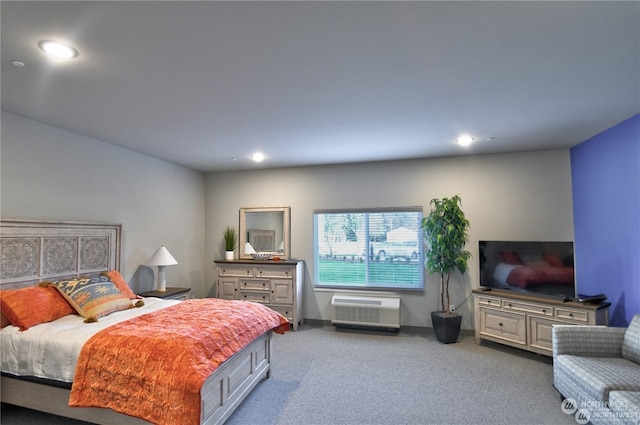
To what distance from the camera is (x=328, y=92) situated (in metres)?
2.53

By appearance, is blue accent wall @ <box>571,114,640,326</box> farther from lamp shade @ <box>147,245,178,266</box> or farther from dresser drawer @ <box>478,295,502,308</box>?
lamp shade @ <box>147,245,178,266</box>

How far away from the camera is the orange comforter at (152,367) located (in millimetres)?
1973

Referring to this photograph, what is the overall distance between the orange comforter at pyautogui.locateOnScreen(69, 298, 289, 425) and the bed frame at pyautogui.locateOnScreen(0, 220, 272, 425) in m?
0.15

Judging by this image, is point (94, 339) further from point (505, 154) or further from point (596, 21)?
point (505, 154)

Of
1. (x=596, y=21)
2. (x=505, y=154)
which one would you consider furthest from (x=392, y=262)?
(x=596, y=21)

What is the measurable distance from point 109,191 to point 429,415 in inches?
162

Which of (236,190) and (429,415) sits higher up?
(236,190)

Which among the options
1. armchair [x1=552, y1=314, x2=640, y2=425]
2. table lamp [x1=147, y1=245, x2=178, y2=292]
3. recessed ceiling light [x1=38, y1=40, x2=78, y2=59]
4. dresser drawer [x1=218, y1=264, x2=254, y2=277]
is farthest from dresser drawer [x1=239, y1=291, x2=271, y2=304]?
recessed ceiling light [x1=38, y1=40, x2=78, y2=59]

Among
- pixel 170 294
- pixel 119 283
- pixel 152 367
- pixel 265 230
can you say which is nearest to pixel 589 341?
pixel 152 367

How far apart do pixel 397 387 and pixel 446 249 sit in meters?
1.91

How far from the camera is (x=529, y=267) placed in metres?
Answer: 3.93

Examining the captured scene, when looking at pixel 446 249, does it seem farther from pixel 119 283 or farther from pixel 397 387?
pixel 119 283

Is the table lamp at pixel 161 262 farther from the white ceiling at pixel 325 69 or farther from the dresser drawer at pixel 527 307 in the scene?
the dresser drawer at pixel 527 307

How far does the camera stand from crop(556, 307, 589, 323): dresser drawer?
3.29m
